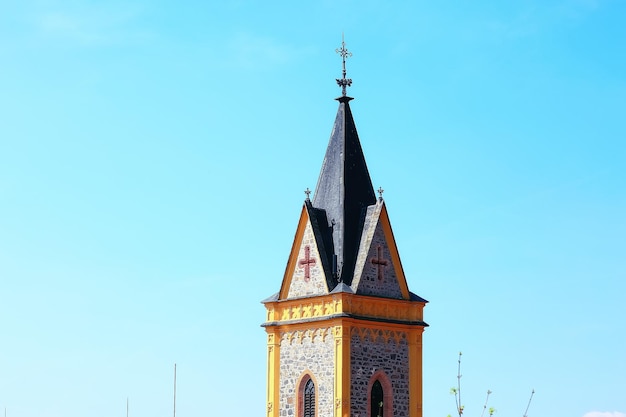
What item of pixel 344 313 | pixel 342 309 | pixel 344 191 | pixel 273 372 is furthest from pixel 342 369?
pixel 344 191

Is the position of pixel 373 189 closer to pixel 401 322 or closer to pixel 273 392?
pixel 401 322

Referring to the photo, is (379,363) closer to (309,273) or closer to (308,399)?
(308,399)

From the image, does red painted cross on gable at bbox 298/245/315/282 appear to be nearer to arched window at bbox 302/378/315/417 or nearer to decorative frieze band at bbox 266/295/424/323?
decorative frieze band at bbox 266/295/424/323

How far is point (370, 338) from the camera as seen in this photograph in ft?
126

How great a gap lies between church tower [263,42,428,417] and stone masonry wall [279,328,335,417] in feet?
0.12

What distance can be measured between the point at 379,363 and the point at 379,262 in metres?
3.85

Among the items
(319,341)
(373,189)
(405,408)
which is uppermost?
(373,189)

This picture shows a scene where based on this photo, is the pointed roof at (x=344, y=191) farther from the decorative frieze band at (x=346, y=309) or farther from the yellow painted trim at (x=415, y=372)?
the yellow painted trim at (x=415, y=372)

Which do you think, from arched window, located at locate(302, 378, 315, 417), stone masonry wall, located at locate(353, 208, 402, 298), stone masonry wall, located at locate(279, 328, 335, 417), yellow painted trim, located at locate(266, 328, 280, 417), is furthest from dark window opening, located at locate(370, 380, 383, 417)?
yellow painted trim, located at locate(266, 328, 280, 417)

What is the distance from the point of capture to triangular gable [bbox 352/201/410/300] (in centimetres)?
3884

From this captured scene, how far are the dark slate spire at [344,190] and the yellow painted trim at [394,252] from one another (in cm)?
88

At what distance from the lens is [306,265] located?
131ft

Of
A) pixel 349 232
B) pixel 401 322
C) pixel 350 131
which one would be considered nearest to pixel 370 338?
pixel 401 322

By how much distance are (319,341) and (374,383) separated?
256 centimetres
